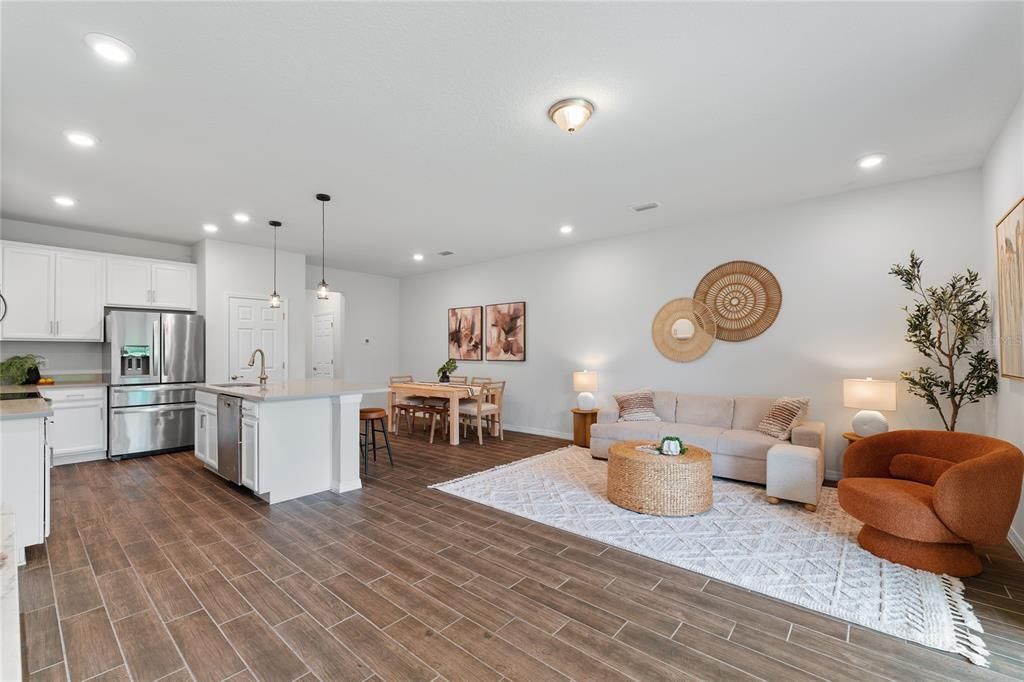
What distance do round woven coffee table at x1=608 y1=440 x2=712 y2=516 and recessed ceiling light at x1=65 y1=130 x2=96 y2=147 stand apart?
452 centimetres

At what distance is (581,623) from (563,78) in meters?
2.79

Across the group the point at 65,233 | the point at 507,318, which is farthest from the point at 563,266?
the point at 65,233

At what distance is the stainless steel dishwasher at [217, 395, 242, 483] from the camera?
3.85m

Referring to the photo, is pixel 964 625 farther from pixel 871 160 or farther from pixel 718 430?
pixel 871 160

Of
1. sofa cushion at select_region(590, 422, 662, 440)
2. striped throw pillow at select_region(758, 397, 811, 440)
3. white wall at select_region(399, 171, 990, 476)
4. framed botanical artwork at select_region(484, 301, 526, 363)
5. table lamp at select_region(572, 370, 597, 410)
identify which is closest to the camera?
white wall at select_region(399, 171, 990, 476)

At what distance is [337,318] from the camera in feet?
27.0

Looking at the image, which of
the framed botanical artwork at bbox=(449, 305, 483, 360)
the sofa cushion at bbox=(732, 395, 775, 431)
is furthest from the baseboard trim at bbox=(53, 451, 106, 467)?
the sofa cushion at bbox=(732, 395, 775, 431)

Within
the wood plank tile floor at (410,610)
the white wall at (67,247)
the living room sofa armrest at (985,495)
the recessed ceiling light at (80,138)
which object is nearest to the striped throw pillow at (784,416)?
the wood plank tile floor at (410,610)

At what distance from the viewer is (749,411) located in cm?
466

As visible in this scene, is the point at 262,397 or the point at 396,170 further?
the point at 396,170

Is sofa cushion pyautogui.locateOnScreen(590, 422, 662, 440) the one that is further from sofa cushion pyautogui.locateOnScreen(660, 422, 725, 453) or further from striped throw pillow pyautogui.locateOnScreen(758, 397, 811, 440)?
striped throw pillow pyautogui.locateOnScreen(758, 397, 811, 440)

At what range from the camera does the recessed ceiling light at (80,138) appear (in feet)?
10.0

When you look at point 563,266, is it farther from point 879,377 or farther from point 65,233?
point 65,233

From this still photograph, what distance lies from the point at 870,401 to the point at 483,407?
4.18m
